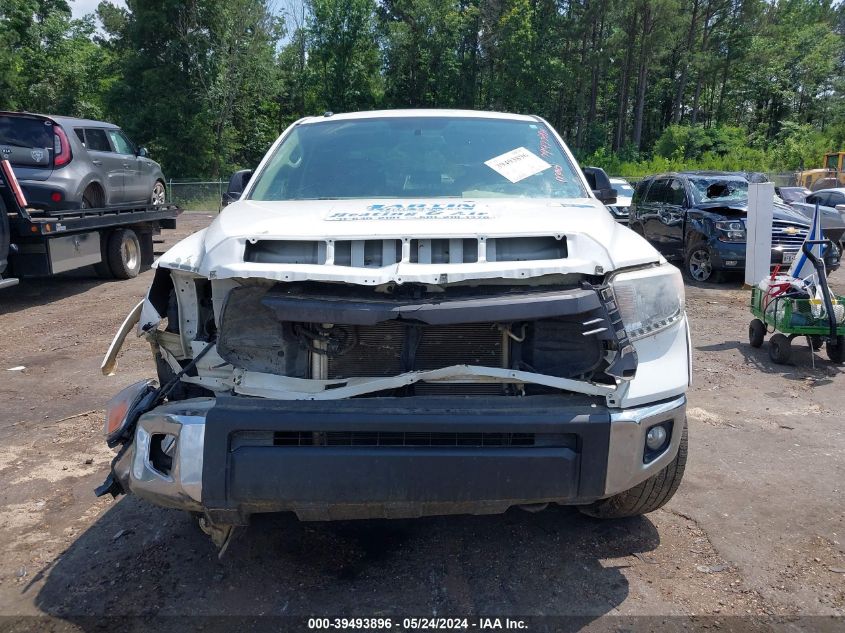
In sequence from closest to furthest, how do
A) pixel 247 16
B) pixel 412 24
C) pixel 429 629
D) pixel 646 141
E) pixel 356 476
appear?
pixel 356 476
pixel 429 629
pixel 247 16
pixel 412 24
pixel 646 141

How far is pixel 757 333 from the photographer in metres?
7.52

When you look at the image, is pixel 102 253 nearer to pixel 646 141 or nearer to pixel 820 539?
pixel 820 539

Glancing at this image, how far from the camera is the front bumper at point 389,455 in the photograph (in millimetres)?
2600

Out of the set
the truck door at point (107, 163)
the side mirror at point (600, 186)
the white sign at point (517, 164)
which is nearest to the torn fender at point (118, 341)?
the white sign at point (517, 164)

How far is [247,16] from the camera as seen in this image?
36000 millimetres

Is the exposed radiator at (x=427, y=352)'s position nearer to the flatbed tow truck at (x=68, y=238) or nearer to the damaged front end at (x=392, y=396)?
the damaged front end at (x=392, y=396)

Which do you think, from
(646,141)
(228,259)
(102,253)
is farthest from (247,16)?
(228,259)

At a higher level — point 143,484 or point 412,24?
point 412,24

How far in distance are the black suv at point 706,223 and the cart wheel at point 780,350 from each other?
4460mm

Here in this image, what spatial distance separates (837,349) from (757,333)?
90 cm

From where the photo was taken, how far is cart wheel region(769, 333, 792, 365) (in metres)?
6.75

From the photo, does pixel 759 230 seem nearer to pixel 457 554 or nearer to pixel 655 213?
pixel 457 554

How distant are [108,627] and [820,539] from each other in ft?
10.6

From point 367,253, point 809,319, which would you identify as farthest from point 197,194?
point 367,253
